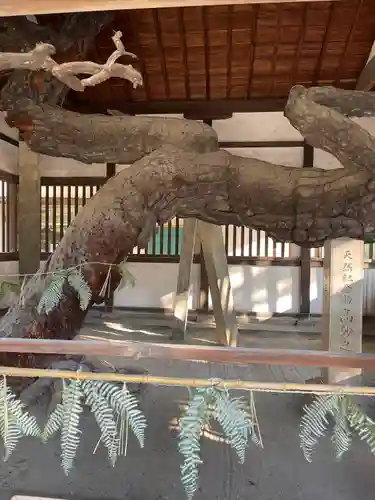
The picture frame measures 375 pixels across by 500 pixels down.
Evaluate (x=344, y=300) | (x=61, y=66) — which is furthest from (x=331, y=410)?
(x=344, y=300)

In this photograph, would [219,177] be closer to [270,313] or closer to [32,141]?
[32,141]

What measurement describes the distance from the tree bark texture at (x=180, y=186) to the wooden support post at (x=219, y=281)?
2539 mm

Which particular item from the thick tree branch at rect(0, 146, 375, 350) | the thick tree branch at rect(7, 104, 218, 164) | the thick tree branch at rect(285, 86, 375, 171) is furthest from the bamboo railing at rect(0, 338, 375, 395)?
the thick tree branch at rect(7, 104, 218, 164)

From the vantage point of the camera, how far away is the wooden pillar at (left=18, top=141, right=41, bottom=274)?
7766 millimetres

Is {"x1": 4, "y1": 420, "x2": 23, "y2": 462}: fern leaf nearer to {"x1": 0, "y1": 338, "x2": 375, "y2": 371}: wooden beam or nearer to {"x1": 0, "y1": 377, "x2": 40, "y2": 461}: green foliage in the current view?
{"x1": 0, "y1": 377, "x2": 40, "y2": 461}: green foliage

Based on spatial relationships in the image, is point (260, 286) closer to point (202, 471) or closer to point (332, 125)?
point (332, 125)

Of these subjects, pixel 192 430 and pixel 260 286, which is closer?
pixel 192 430

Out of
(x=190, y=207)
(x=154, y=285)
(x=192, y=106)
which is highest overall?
(x=192, y=106)

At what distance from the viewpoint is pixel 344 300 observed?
4.10m

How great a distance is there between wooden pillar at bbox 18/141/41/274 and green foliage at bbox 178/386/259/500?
684cm

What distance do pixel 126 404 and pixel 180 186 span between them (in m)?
2.22

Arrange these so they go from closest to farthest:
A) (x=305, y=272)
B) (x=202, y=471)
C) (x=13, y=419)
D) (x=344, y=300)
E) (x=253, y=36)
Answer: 1. (x=13, y=419)
2. (x=202, y=471)
3. (x=344, y=300)
4. (x=253, y=36)
5. (x=305, y=272)

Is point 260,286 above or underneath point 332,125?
underneath

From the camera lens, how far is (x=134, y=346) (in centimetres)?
143
